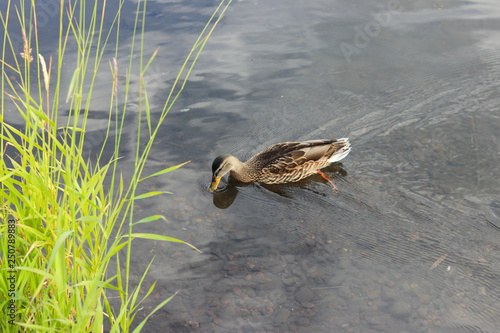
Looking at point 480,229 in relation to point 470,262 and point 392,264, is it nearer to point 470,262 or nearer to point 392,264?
point 470,262

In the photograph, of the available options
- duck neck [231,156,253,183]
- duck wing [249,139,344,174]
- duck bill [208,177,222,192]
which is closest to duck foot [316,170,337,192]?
duck wing [249,139,344,174]

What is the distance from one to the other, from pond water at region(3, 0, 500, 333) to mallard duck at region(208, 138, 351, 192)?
0.14m

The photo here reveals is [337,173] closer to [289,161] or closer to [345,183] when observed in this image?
[345,183]

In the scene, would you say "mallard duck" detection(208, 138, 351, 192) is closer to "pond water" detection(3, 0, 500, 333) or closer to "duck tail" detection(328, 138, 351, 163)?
"duck tail" detection(328, 138, 351, 163)

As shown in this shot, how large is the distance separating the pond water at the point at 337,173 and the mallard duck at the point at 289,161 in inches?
5.7

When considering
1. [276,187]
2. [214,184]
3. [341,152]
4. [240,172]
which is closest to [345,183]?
[341,152]

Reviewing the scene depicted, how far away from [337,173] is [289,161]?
63 centimetres

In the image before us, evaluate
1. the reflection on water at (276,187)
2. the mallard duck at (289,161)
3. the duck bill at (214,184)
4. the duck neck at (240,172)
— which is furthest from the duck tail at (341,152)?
the duck bill at (214,184)

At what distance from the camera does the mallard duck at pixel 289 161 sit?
683cm

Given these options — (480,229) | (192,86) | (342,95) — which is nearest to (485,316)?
(480,229)

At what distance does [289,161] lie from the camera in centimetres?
688

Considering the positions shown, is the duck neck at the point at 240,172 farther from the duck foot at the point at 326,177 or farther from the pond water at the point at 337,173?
the duck foot at the point at 326,177

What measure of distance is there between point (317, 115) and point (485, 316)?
3.86 metres

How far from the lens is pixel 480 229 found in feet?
18.2
